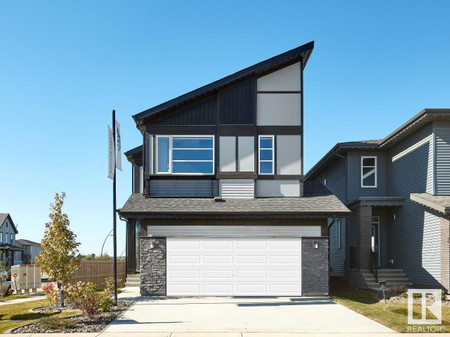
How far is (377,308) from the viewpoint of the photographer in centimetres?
1501

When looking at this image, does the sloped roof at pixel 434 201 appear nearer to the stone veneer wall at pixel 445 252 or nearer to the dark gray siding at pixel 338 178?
the stone veneer wall at pixel 445 252

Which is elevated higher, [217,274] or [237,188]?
[237,188]

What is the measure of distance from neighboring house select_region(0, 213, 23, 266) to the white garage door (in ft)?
152

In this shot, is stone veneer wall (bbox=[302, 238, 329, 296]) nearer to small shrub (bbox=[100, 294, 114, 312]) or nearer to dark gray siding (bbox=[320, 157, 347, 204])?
dark gray siding (bbox=[320, 157, 347, 204])

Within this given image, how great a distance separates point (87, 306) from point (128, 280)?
9.51 meters

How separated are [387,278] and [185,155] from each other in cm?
996

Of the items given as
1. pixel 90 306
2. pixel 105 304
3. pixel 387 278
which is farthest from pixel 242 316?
pixel 387 278

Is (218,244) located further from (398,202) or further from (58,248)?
(398,202)

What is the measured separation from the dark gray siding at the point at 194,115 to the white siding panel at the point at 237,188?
7.91 feet

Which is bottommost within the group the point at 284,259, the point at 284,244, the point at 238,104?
the point at 284,259

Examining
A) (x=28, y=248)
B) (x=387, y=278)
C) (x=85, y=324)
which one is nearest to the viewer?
(x=85, y=324)

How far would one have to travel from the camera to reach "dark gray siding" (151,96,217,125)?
1900 cm

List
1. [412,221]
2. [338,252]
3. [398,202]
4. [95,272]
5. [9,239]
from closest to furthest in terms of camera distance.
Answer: [412,221] < [398,202] < [95,272] < [338,252] < [9,239]

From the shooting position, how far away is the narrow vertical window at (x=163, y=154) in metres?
18.9
